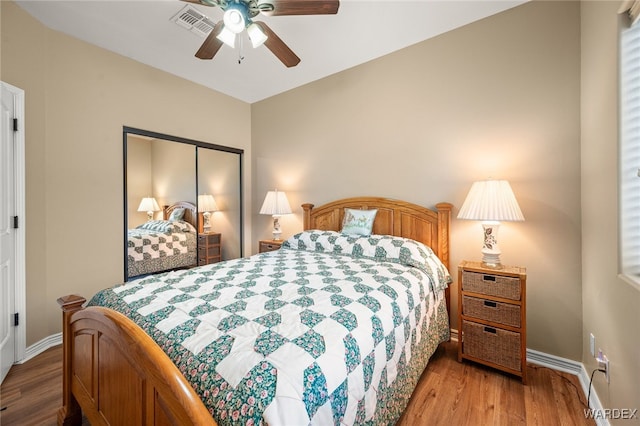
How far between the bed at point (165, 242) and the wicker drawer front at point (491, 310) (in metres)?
3.10

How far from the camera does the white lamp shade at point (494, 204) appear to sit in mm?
1974

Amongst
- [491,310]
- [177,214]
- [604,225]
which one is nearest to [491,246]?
[491,310]

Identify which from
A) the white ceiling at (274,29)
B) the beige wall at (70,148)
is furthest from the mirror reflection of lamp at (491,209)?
the beige wall at (70,148)

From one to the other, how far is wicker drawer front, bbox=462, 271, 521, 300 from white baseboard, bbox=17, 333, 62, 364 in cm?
353

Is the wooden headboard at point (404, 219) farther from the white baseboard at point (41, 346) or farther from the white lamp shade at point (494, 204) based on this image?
the white baseboard at point (41, 346)

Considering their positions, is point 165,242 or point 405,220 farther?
point 165,242

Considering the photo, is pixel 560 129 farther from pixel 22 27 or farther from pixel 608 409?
pixel 22 27

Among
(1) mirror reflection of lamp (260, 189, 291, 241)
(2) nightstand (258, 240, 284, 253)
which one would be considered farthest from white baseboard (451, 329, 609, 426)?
(1) mirror reflection of lamp (260, 189, 291, 241)

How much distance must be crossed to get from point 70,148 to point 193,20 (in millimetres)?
1621

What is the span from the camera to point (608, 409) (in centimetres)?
143

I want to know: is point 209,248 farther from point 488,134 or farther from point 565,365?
point 565,365

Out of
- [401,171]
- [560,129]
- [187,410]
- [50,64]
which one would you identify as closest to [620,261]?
[560,129]

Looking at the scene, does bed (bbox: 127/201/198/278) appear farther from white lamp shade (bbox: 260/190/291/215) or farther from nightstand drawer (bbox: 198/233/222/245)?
white lamp shade (bbox: 260/190/291/215)

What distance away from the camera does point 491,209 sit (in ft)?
6.57
